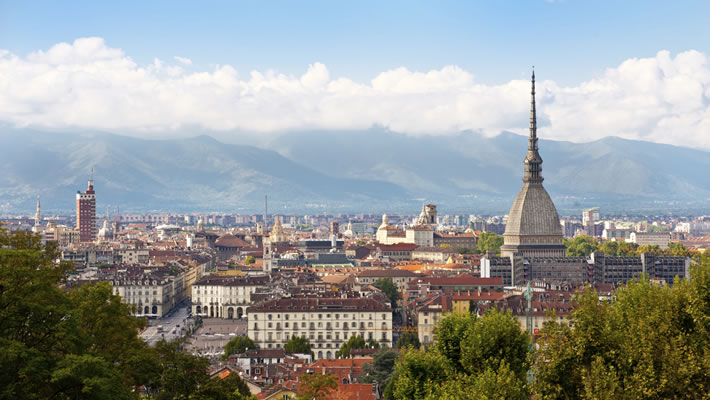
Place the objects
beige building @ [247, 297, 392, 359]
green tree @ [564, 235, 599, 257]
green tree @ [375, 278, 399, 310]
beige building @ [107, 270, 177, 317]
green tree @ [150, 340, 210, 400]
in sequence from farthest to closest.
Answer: green tree @ [564, 235, 599, 257]
beige building @ [107, 270, 177, 317]
green tree @ [375, 278, 399, 310]
beige building @ [247, 297, 392, 359]
green tree @ [150, 340, 210, 400]

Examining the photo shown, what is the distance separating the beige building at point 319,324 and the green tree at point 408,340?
2216 millimetres

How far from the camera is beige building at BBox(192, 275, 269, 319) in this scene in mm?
112250

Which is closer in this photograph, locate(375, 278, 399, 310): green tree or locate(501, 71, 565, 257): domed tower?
locate(375, 278, 399, 310): green tree

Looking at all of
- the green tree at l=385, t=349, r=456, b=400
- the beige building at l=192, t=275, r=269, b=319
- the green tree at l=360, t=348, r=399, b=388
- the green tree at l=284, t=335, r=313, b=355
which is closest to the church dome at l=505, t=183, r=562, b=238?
the beige building at l=192, t=275, r=269, b=319

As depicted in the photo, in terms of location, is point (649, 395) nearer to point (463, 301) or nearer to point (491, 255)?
point (463, 301)

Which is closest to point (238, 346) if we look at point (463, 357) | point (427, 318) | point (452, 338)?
point (427, 318)

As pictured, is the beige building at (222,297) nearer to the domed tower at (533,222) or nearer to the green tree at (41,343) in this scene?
the domed tower at (533,222)

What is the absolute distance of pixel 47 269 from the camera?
92.4 ft

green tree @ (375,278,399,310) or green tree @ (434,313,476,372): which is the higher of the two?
green tree @ (434,313,476,372)

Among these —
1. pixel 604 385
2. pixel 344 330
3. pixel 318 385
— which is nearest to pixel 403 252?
pixel 344 330

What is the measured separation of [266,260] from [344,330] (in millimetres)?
62124

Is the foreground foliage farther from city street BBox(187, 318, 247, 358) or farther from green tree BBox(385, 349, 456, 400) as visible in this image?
city street BBox(187, 318, 247, 358)

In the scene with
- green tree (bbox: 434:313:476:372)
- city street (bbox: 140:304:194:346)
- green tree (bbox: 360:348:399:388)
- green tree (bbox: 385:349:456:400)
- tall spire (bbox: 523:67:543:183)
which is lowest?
city street (bbox: 140:304:194:346)

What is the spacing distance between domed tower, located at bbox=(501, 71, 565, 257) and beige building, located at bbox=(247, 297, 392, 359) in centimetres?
5832
